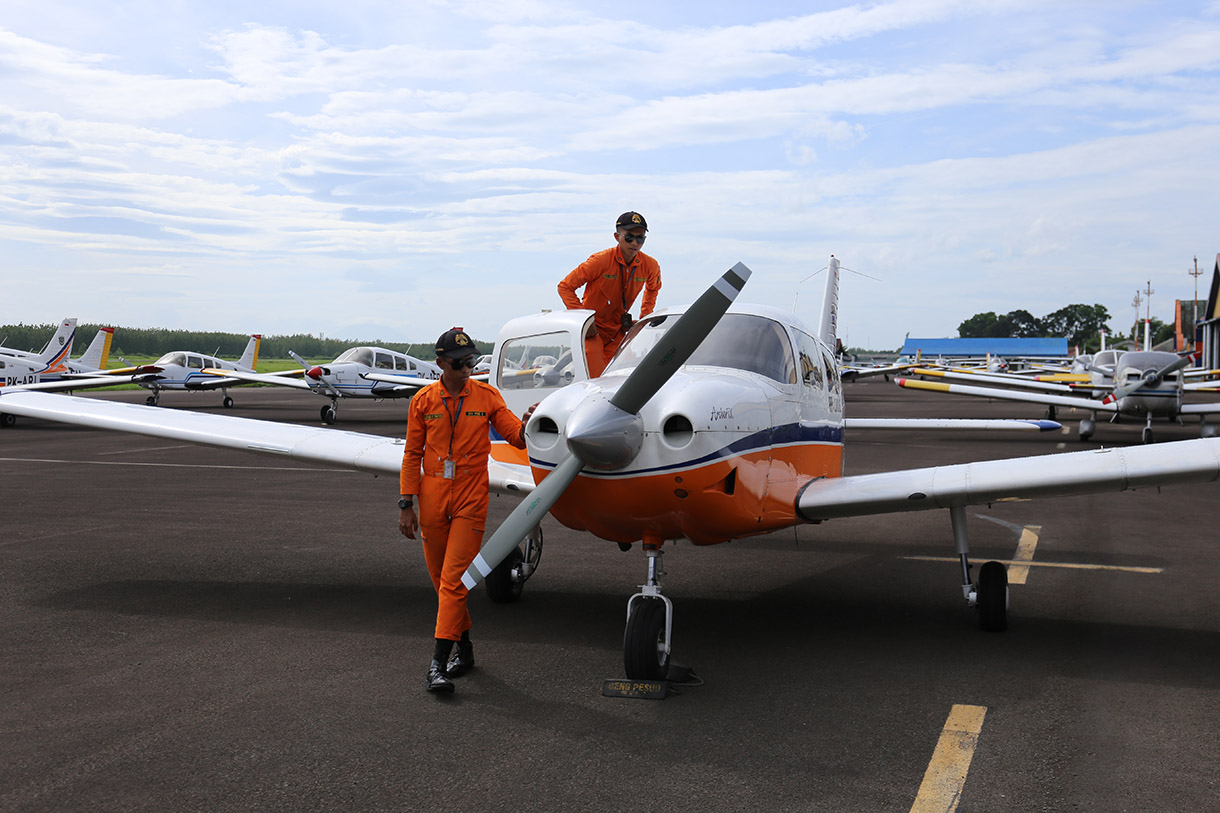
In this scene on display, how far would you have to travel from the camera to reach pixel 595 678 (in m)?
4.97

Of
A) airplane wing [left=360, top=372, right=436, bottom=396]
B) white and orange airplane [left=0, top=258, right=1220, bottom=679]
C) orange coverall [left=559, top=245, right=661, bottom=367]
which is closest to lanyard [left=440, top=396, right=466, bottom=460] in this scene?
white and orange airplane [left=0, top=258, right=1220, bottom=679]

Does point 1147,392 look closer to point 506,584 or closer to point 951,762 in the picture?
point 506,584

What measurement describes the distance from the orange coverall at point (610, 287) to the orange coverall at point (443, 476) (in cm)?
244

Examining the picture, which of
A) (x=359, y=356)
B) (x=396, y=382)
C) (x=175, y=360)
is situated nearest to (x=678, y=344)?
(x=396, y=382)

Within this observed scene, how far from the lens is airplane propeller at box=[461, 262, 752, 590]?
448 centimetres

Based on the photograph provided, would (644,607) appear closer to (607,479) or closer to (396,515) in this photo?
(607,479)

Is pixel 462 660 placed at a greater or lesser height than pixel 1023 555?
greater

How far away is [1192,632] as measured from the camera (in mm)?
5848

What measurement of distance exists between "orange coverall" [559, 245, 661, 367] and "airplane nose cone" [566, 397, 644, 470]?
2.83m

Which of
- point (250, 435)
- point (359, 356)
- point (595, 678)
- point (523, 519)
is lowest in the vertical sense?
point (595, 678)

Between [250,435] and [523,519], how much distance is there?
3.53 metres

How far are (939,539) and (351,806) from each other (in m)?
7.51

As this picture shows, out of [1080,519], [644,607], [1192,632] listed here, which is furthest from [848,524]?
[644,607]

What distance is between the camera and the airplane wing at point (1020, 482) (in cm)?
547
